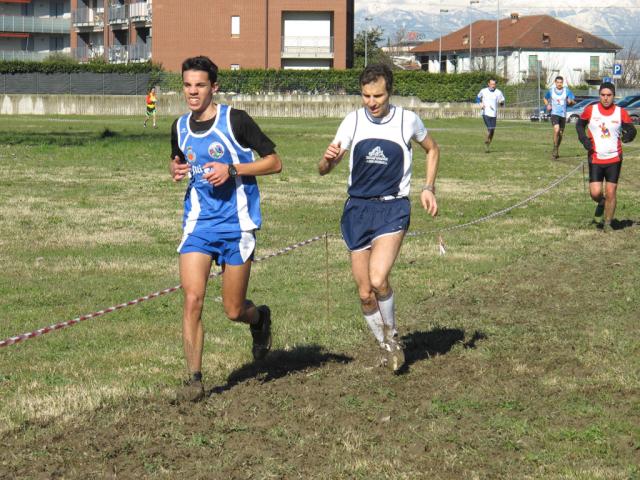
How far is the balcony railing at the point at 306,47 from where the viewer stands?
252ft

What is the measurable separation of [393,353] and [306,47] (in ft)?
231

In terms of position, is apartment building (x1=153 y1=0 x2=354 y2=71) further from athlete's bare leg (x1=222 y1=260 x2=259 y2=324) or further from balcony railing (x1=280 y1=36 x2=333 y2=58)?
athlete's bare leg (x1=222 y1=260 x2=259 y2=324)

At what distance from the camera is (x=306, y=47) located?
76.8 m

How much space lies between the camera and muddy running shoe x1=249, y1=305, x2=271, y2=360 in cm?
784

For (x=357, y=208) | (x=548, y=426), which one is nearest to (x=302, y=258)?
(x=357, y=208)

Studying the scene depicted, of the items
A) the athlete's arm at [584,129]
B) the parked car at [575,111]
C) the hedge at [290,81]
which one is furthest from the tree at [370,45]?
the athlete's arm at [584,129]

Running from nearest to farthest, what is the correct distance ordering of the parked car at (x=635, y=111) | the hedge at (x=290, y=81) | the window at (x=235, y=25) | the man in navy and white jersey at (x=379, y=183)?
the man in navy and white jersey at (x=379, y=183) → the parked car at (x=635, y=111) → the hedge at (x=290, y=81) → the window at (x=235, y=25)

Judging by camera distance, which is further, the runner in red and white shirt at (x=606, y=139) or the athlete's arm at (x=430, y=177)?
the runner in red and white shirt at (x=606, y=139)

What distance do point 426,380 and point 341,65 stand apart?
70245 mm

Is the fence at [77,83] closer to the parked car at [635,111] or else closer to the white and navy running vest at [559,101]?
the parked car at [635,111]

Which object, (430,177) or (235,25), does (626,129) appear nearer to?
(430,177)

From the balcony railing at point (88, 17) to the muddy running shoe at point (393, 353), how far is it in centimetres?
8072

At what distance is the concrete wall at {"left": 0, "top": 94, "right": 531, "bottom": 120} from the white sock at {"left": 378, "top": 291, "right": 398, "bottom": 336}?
5189cm

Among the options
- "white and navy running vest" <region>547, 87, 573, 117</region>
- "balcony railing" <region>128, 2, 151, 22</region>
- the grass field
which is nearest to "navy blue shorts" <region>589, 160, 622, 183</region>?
the grass field
